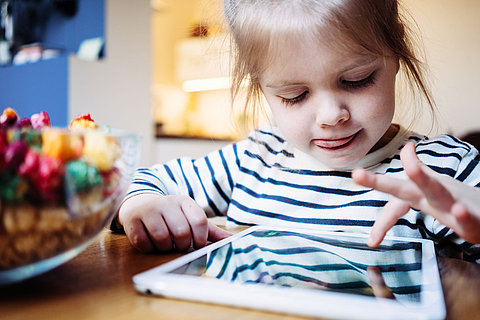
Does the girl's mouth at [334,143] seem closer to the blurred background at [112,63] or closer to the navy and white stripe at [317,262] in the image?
the navy and white stripe at [317,262]

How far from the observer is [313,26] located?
601 millimetres

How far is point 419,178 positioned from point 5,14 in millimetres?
3527

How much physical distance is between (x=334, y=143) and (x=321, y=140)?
0.08ft

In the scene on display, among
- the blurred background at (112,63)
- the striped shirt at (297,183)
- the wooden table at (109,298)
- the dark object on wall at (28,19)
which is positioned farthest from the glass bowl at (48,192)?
the dark object on wall at (28,19)

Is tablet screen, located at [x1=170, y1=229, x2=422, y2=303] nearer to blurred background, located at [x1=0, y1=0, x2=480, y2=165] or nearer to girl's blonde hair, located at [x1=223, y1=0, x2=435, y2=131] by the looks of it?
girl's blonde hair, located at [x1=223, y1=0, x2=435, y2=131]

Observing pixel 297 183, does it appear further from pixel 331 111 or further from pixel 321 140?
pixel 331 111

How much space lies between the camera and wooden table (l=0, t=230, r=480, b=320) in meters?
0.29

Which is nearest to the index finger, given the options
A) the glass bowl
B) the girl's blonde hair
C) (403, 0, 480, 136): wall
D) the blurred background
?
the glass bowl

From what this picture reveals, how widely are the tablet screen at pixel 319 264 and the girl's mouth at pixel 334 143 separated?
7.3 inches

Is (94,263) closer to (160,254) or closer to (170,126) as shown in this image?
(160,254)

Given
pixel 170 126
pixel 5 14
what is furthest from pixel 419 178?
pixel 170 126

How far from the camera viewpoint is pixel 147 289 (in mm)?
326

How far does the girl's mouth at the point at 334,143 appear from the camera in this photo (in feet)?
2.23

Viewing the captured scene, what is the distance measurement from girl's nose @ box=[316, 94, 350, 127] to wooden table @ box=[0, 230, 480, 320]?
0.85ft
